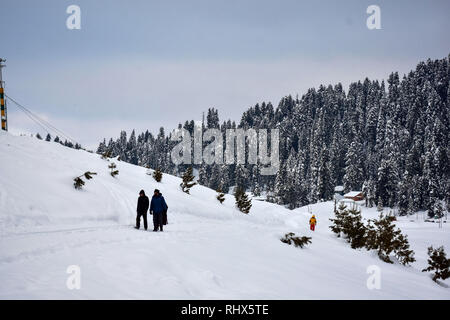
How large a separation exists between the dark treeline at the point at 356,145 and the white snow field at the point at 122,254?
263 feet

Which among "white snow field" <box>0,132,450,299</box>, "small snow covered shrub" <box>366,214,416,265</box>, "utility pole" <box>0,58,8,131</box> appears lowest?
"small snow covered shrub" <box>366,214,416,265</box>

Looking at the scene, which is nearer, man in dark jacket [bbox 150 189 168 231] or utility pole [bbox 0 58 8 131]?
man in dark jacket [bbox 150 189 168 231]

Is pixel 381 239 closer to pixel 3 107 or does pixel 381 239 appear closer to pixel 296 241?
pixel 296 241

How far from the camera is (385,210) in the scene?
88125mm

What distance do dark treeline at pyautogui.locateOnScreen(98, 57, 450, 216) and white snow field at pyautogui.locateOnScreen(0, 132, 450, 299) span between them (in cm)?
8009

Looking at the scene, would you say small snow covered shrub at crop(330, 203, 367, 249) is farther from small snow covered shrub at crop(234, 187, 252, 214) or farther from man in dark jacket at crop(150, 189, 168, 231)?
man in dark jacket at crop(150, 189, 168, 231)

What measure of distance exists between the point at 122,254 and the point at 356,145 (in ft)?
442

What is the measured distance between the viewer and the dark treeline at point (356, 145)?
9095cm

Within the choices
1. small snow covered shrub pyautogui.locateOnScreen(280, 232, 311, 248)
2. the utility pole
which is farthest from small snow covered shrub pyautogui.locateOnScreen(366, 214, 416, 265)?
the utility pole

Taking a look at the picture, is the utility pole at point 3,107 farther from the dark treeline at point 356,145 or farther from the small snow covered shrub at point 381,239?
the dark treeline at point 356,145

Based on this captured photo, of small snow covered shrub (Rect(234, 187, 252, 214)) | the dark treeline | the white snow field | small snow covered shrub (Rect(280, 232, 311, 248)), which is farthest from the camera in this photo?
the dark treeline

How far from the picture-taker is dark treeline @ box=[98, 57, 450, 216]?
90.9 meters

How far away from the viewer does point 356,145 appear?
13038 centimetres

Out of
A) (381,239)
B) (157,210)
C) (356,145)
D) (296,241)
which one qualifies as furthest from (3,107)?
(356,145)
